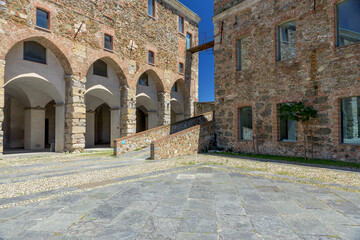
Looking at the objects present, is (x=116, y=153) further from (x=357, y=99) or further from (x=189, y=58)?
(x=189, y=58)

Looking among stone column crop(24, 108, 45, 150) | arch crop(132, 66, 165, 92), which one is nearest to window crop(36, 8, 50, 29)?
stone column crop(24, 108, 45, 150)

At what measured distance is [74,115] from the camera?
11.8m

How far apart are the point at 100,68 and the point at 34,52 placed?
11.9 ft

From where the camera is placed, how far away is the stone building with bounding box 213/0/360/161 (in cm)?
762

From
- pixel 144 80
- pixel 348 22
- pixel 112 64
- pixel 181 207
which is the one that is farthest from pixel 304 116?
pixel 144 80

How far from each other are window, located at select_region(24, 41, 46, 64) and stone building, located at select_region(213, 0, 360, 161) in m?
8.99

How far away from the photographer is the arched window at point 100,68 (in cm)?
1370

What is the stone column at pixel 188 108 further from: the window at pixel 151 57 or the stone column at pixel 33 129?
the stone column at pixel 33 129

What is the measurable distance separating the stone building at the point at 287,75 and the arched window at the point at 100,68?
23.1 ft

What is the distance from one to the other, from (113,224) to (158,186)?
1.77 m

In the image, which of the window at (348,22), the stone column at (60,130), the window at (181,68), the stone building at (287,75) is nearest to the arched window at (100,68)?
the stone column at (60,130)

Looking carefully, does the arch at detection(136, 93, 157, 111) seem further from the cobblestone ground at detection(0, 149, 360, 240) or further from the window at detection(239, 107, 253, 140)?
the cobblestone ground at detection(0, 149, 360, 240)

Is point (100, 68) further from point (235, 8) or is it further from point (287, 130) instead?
point (287, 130)

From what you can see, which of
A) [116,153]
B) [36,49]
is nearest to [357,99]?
[116,153]
